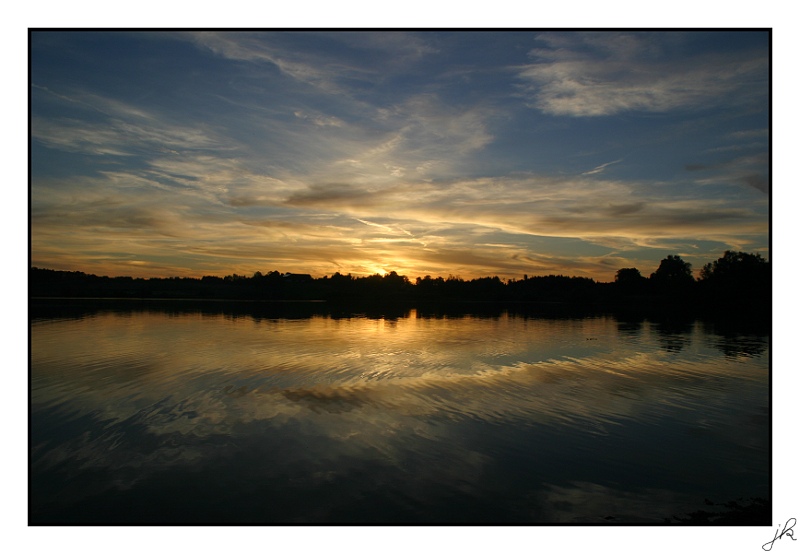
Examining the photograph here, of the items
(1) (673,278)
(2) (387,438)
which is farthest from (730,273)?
(2) (387,438)

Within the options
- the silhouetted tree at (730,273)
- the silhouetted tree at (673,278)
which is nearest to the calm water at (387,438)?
the silhouetted tree at (730,273)

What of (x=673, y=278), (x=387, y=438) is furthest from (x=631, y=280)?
(x=387, y=438)

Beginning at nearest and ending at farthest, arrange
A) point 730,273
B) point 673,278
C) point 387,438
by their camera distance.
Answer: point 387,438 → point 730,273 → point 673,278

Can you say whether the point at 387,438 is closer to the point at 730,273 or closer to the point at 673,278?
the point at 730,273

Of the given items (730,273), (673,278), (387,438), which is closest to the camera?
(387,438)

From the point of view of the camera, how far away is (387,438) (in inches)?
414

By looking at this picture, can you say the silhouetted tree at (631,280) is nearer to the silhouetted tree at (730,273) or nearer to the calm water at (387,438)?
the silhouetted tree at (730,273)

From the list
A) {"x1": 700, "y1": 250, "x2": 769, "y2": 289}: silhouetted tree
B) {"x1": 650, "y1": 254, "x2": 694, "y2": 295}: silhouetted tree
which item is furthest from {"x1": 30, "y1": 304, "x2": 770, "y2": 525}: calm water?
{"x1": 650, "y1": 254, "x2": 694, "y2": 295}: silhouetted tree

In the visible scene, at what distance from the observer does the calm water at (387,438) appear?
7789 millimetres

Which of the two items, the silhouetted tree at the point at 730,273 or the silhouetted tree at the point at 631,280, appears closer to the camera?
the silhouetted tree at the point at 730,273

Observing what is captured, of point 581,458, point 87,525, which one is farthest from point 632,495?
point 87,525

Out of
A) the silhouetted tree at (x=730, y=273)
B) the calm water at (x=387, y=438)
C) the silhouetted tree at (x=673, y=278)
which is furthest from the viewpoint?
the silhouetted tree at (x=673, y=278)

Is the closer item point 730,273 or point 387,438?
point 387,438

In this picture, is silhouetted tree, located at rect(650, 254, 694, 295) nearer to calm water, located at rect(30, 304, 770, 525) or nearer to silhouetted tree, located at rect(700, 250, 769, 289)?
silhouetted tree, located at rect(700, 250, 769, 289)
